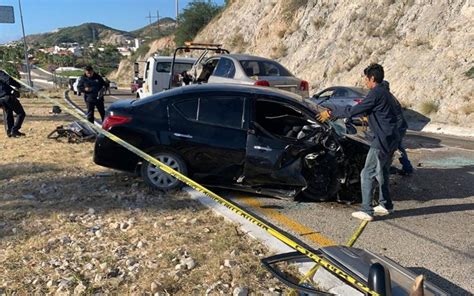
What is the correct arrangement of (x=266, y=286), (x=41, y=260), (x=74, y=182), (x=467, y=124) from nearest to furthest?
(x=266, y=286) < (x=41, y=260) < (x=74, y=182) < (x=467, y=124)

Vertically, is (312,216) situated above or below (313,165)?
below

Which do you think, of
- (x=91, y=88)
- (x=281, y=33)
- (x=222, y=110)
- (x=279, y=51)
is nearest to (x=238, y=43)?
(x=281, y=33)

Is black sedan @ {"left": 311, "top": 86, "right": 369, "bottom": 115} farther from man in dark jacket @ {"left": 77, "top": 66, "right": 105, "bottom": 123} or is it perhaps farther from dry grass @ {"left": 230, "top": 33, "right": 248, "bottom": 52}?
dry grass @ {"left": 230, "top": 33, "right": 248, "bottom": 52}

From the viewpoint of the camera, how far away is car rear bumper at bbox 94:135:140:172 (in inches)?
248

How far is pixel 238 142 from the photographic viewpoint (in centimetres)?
606

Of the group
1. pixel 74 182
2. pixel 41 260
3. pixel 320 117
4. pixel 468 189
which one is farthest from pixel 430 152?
pixel 41 260

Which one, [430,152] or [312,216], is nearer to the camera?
[312,216]

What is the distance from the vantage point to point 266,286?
3.69m

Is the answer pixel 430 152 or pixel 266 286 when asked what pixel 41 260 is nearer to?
pixel 266 286

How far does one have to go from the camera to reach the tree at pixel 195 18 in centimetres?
4828

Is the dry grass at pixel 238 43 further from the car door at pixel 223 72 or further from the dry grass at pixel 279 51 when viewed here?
the car door at pixel 223 72

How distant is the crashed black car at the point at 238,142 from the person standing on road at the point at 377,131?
454mm

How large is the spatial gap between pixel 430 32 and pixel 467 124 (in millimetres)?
6523

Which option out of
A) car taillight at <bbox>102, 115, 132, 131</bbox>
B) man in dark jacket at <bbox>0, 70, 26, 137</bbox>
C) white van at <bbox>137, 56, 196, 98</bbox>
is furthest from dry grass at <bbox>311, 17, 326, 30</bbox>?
car taillight at <bbox>102, 115, 132, 131</bbox>
